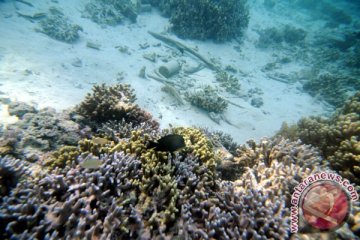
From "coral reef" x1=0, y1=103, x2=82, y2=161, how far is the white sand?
2144mm

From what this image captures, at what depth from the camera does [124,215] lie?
287 centimetres

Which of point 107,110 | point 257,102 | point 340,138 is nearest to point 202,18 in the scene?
point 257,102

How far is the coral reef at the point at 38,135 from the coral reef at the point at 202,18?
10565 millimetres

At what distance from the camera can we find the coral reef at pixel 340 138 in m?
4.30

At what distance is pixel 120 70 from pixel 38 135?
640cm

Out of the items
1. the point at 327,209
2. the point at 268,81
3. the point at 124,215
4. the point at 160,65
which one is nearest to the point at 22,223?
the point at 124,215

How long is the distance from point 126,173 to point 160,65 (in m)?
8.18

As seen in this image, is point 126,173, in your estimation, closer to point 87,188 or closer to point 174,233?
point 87,188

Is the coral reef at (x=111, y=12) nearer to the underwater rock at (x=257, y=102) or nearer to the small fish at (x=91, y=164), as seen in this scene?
the underwater rock at (x=257, y=102)

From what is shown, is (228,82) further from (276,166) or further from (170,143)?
(170,143)

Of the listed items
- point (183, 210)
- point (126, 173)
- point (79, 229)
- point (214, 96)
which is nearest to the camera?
point (79, 229)

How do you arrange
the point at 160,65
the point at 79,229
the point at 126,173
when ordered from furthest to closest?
the point at 160,65
the point at 126,173
the point at 79,229

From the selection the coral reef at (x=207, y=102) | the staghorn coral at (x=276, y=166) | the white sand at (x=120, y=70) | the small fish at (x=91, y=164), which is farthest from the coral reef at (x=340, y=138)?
the small fish at (x=91, y=164)

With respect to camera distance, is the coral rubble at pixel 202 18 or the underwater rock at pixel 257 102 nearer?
the underwater rock at pixel 257 102
